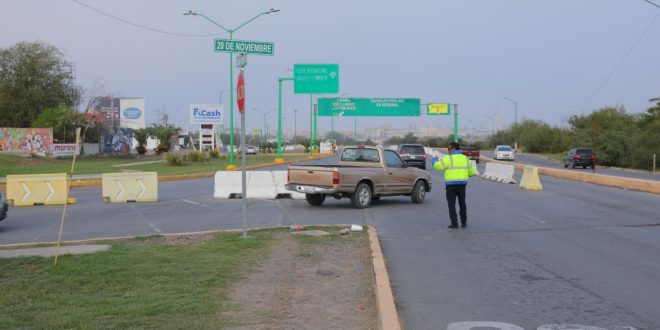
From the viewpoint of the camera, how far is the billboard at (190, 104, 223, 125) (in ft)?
198

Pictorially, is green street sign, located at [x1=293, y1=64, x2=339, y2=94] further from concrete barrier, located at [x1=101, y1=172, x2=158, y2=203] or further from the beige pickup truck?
the beige pickup truck

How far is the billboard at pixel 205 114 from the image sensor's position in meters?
60.4

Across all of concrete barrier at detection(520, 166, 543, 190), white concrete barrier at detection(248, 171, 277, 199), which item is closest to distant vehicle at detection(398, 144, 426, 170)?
concrete barrier at detection(520, 166, 543, 190)

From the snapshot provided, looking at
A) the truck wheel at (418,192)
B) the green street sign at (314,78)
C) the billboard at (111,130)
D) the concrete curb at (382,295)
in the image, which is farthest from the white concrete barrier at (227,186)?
the billboard at (111,130)

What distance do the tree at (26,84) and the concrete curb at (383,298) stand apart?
5934 centimetres

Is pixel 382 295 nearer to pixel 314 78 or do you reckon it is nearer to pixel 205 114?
pixel 314 78

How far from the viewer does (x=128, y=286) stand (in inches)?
279

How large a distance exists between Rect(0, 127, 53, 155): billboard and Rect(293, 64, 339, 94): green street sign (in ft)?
71.9

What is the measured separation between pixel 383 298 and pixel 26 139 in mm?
53323

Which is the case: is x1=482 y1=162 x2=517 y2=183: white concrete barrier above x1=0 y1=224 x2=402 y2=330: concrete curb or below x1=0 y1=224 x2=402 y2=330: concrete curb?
above

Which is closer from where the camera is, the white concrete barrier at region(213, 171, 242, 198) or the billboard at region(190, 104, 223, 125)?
the white concrete barrier at region(213, 171, 242, 198)

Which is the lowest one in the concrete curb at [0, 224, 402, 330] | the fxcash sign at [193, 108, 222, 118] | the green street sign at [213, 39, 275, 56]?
the concrete curb at [0, 224, 402, 330]

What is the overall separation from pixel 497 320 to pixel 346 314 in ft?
4.82

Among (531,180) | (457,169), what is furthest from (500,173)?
(457,169)
